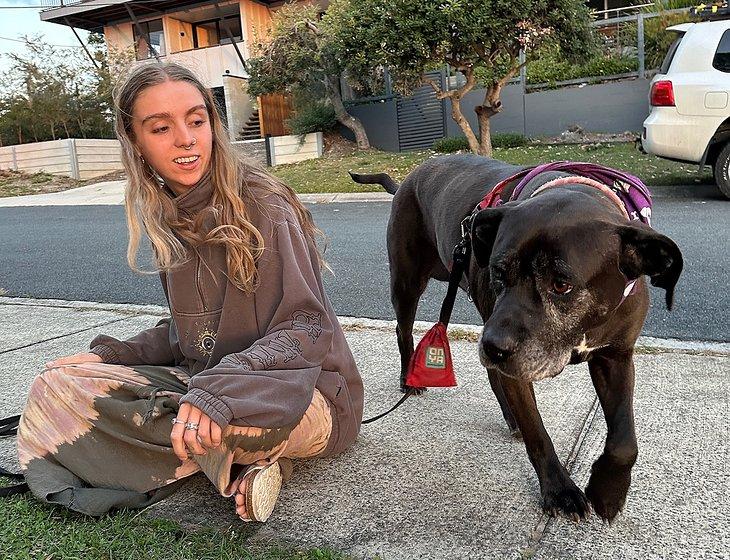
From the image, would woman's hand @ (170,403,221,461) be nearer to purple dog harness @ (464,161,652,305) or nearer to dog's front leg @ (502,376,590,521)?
dog's front leg @ (502,376,590,521)

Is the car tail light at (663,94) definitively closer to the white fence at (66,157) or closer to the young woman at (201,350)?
the young woman at (201,350)

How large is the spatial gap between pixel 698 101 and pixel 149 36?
25666 mm

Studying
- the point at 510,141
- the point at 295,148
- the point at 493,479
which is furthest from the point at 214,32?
the point at 493,479

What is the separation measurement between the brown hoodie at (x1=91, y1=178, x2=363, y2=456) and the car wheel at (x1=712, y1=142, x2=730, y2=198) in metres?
8.52

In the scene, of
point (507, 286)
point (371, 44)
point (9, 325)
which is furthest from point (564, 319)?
point (371, 44)

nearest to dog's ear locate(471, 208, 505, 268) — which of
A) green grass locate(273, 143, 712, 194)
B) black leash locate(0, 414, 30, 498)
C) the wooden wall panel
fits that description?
black leash locate(0, 414, 30, 498)

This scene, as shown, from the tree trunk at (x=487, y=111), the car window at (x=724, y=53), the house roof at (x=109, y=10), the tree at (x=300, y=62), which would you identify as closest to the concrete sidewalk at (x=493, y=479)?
the car window at (x=724, y=53)

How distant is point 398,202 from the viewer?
12.1ft

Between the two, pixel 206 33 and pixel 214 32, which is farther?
pixel 214 32

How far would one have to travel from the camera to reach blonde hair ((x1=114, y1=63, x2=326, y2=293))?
244 centimetres

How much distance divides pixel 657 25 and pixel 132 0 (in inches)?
761

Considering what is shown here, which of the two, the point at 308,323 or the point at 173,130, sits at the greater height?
the point at 173,130

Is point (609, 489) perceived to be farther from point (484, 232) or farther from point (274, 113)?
point (274, 113)

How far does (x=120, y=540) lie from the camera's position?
216cm
